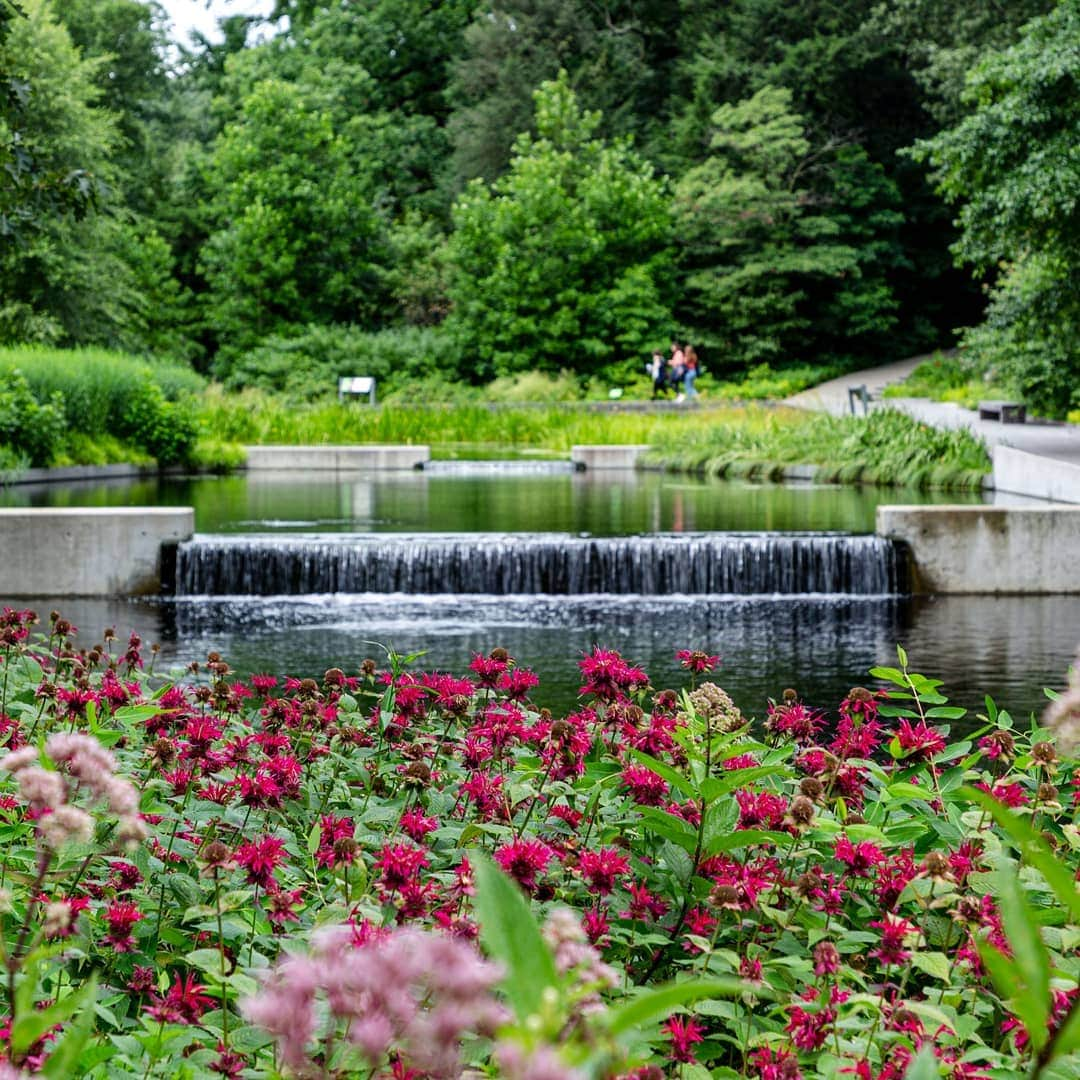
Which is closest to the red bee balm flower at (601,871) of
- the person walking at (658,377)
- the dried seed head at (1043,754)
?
the dried seed head at (1043,754)

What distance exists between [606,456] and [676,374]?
12.4 metres

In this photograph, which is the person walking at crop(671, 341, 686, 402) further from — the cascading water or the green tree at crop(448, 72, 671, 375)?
the cascading water

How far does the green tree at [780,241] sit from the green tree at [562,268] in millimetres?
1379

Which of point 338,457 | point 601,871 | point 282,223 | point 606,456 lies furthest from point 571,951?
point 282,223

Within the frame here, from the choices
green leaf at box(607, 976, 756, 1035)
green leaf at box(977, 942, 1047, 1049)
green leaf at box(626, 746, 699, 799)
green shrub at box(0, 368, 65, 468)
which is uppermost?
green shrub at box(0, 368, 65, 468)

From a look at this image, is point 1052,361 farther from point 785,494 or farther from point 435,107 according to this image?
point 435,107

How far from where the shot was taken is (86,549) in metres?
11.8

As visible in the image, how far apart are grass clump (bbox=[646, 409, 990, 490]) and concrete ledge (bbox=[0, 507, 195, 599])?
9998mm

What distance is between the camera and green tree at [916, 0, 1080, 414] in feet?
54.1

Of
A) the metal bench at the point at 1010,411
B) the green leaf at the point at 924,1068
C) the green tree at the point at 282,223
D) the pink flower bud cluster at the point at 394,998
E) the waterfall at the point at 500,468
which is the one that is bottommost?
the green leaf at the point at 924,1068

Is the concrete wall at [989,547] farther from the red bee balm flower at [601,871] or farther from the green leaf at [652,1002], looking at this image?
the green leaf at [652,1002]

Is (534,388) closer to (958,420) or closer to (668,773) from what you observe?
Result: (958,420)

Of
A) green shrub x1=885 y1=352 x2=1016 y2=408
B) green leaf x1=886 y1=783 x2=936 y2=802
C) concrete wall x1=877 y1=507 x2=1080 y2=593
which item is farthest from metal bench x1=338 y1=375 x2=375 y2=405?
green leaf x1=886 y1=783 x2=936 y2=802

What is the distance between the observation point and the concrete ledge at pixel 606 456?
2252 centimetres
